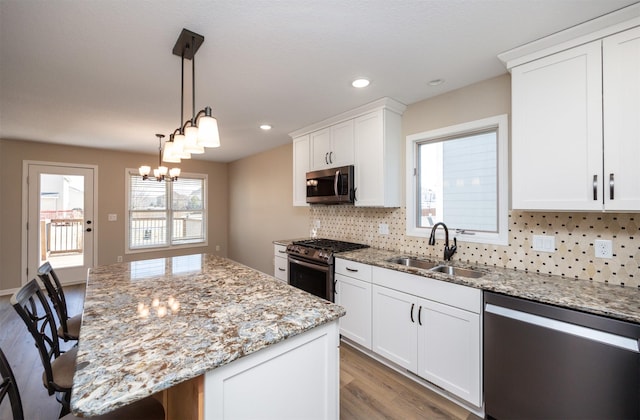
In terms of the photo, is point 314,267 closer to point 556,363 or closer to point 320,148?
point 320,148

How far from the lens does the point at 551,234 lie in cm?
192

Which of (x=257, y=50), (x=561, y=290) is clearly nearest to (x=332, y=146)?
(x=257, y=50)

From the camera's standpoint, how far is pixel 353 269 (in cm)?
254

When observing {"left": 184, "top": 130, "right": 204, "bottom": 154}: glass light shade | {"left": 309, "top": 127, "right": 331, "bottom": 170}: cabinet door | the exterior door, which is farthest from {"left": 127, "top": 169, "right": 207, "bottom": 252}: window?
{"left": 184, "top": 130, "right": 204, "bottom": 154}: glass light shade

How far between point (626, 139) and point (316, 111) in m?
2.37

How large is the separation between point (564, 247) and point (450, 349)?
3.45 ft

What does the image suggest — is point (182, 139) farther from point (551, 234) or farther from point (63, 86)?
point (551, 234)

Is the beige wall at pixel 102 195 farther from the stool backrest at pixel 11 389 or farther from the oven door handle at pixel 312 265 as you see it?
the stool backrest at pixel 11 389

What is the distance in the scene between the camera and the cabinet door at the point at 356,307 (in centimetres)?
244

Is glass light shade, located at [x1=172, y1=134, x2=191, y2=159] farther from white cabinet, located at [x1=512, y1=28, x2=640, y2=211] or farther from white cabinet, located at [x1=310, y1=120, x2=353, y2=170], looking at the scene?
white cabinet, located at [x1=512, y1=28, x2=640, y2=211]

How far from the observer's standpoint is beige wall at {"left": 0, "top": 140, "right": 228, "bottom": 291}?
13.7ft

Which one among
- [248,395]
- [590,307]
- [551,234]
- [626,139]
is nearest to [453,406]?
[590,307]

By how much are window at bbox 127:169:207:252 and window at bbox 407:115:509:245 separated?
4.91 metres

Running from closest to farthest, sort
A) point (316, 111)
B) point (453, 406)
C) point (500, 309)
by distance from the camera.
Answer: point (500, 309)
point (453, 406)
point (316, 111)
